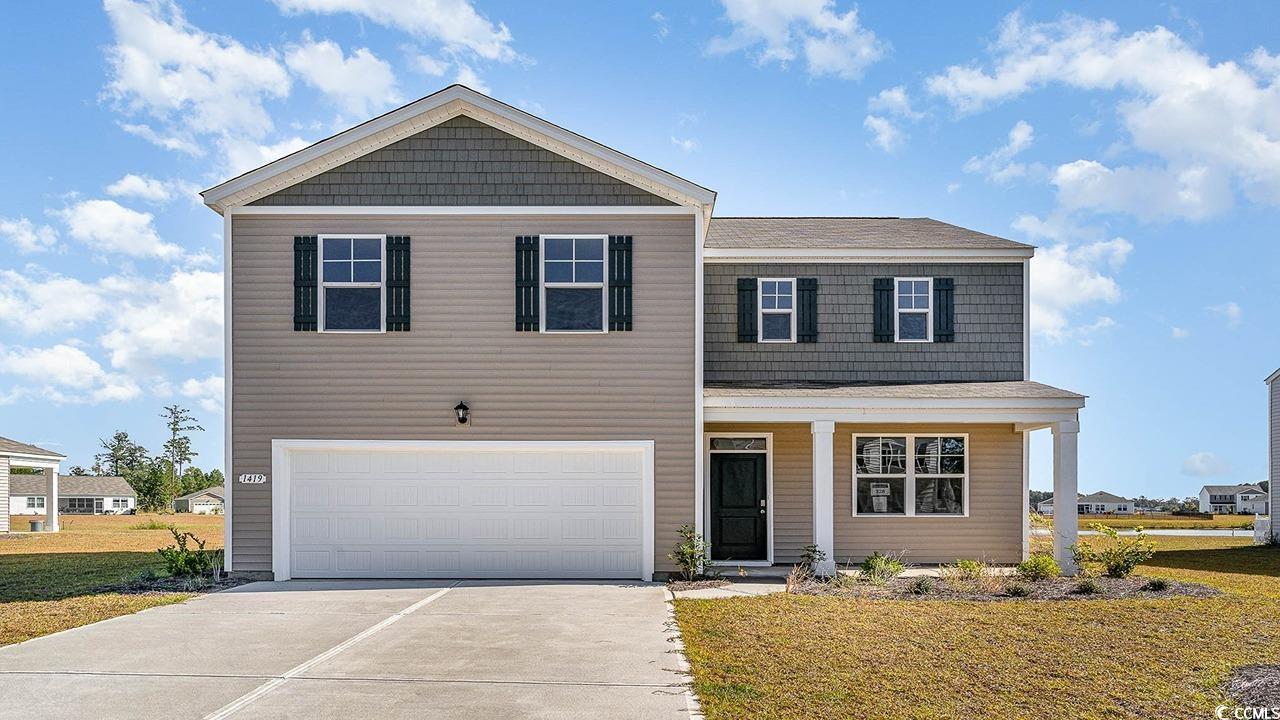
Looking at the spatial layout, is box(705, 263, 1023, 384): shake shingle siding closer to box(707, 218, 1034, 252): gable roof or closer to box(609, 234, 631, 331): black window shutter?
box(707, 218, 1034, 252): gable roof

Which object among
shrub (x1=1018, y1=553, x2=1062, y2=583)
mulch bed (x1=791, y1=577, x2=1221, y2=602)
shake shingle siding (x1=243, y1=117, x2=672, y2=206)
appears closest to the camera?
mulch bed (x1=791, y1=577, x2=1221, y2=602)

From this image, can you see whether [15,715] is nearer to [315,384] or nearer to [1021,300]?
[315,384]

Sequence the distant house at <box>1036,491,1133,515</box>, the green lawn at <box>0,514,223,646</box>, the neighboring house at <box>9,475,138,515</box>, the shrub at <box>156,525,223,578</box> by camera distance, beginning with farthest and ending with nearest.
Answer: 1. the distant house at <box>1036,491,1133,515</box>
2. the neighboring house at <box>9,475,138,515</box>
3. the shrub at <box>156,525,223,578</box>
4. the green lawn at <box>0,514,223,646</box>

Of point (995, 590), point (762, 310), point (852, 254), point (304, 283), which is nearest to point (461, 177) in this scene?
point (304, 283)

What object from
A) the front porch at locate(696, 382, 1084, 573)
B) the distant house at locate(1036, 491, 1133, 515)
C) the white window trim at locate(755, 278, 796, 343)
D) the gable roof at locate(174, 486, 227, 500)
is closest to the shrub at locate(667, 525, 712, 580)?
the front porch at locate(696, 382, 1084, 573)

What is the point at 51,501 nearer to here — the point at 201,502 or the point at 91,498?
the point at 201,502

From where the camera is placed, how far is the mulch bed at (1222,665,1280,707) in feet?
22.5

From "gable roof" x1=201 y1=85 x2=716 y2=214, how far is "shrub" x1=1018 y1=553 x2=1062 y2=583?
685cm

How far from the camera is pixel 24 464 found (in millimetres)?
29375

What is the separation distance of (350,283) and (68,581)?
19.8 ft

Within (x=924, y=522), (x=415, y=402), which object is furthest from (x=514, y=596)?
(x=924, y=522)

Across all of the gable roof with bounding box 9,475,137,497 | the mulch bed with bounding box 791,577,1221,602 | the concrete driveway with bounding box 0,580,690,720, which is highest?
the concrete driveway with bounding box 0,580,690,720

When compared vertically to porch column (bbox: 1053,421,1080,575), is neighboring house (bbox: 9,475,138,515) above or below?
below

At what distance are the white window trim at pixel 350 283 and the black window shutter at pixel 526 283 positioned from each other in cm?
195
